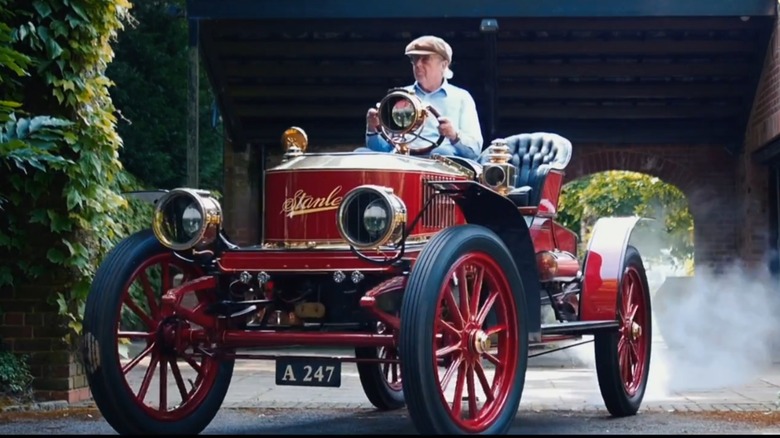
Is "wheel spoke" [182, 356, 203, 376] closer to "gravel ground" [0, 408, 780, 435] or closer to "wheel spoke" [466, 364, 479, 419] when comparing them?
"gravel ground" [0, 408, 780, 435]

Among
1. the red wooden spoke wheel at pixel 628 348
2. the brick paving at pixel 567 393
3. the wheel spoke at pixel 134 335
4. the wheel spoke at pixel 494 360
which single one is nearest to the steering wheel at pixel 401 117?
the wheel spoke at pixel 494 360

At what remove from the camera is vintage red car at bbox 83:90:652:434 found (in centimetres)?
479

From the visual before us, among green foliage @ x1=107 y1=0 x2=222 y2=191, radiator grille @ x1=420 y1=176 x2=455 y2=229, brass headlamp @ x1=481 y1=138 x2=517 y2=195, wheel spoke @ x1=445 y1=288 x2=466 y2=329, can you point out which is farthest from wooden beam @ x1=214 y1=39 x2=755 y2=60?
wheel spoke @ x1=445 y1=288 x2=466 y2=329

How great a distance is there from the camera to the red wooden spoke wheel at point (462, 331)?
4.48 meters

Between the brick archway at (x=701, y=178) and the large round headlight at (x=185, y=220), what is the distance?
987cm

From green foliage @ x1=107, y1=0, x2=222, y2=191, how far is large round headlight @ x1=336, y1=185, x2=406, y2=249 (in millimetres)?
12326

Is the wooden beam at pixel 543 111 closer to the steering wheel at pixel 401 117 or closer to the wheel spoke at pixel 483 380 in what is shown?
the steering wheel at pixel 401 117

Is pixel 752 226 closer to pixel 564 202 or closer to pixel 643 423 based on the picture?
pixel 643 423

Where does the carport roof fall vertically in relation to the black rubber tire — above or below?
above

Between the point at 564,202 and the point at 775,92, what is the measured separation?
43.9ft

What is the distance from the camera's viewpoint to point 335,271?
16.4 feet

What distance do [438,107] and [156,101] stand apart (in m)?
12.2

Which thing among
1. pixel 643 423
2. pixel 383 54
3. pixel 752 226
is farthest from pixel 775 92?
pixel 643 423

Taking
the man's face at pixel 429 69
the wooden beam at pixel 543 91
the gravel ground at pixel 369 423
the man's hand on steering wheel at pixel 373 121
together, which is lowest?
the gravel ground at pixel 369 423
